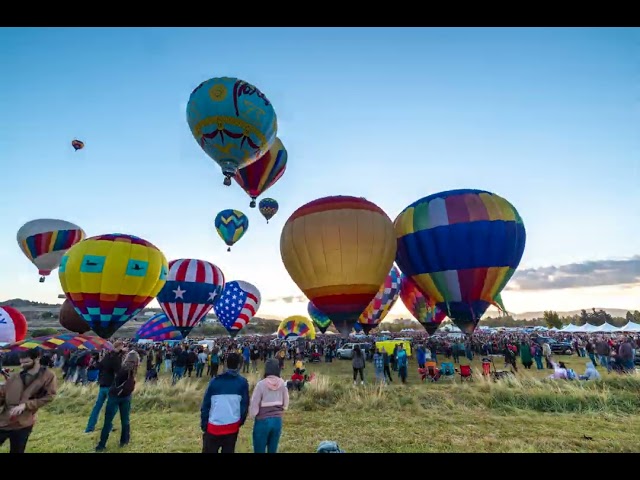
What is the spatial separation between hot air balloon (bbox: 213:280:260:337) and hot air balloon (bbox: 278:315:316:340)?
10.9m

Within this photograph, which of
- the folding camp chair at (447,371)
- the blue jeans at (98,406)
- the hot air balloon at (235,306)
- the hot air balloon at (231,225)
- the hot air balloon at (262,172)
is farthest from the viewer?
the hot air balloon at (235,306)

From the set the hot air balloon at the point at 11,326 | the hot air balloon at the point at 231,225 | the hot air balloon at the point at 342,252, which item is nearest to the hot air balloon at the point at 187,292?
the hot air balloon at the point at 231,225

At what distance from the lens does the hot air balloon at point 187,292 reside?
2091 cm

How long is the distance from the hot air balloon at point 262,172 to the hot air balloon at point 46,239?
652 inches

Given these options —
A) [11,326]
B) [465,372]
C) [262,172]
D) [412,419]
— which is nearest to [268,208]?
[262,172]

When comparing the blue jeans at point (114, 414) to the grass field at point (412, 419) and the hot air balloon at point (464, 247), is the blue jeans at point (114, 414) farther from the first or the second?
the hot air balloon at point (464, 247)

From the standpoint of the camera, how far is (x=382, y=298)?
24.5 meters

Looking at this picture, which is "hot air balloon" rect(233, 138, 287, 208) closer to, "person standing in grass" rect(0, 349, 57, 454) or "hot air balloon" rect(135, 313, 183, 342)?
"person standing in grass" rect(0, 349, 57, 454)

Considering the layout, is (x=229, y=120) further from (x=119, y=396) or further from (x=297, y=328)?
(x=297, y=328)

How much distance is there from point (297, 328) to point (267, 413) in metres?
39.0
